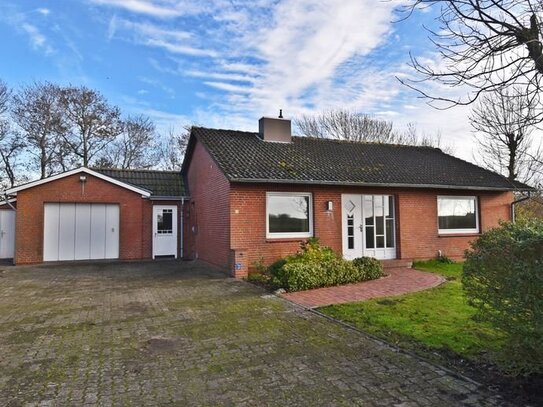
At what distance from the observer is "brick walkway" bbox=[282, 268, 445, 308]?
25.4ft

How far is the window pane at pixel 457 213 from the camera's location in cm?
1394

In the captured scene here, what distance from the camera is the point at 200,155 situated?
1484cm

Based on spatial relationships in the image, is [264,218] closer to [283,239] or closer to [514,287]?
[283,239]

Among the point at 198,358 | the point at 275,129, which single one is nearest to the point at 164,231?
the point at 275,129

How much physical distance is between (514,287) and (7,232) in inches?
738

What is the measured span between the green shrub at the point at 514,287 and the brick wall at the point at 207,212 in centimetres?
790

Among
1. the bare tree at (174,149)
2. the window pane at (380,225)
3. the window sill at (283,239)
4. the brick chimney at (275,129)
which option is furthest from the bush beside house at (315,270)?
the bare tree at (174,149)

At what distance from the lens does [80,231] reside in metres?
14.9

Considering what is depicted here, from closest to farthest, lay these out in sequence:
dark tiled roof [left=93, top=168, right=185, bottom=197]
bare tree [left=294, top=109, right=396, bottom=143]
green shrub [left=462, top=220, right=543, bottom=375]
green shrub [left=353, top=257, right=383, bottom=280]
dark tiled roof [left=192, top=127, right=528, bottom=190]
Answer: green shrub [left=462, top=220, right=543, bottom=375] < green shrub [left=353, top=257, right=383, bottom=280] < dark tiled roof [left=192, top=127, right=528, bottom=190] < dark tiled roof [left=93, top=168, right=185, bottom=197] < bare tree [left=294, top=109, right=396, bottom=143]

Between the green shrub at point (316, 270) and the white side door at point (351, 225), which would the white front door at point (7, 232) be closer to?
the green shrub at point (316, 270)

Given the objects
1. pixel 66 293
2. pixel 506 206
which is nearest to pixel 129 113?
pixel 66 293

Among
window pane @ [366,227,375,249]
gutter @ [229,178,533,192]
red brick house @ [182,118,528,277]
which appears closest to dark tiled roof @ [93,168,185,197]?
red brick house @ [182,118,528,277]

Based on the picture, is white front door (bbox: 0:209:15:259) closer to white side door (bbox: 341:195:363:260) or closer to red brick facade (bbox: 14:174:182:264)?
red brick facade (bbox: 14:174:182:264)

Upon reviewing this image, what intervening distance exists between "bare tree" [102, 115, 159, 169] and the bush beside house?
20476 millimetres
